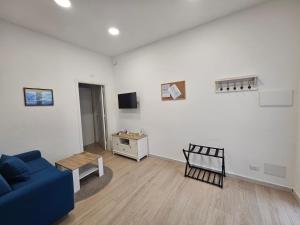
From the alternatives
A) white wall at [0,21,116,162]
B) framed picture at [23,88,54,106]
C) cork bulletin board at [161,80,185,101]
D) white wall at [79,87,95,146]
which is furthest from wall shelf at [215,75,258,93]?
white wall at [79,87,95,146]

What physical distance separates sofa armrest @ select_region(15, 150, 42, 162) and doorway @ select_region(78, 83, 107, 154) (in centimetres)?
208

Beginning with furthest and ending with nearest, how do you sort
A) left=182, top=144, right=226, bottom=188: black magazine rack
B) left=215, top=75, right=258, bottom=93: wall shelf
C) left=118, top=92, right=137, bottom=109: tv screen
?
left=118, top=92, right=137, bottom=109: tv screen
left=182, top=144, right=226, bottom=188: black magazine rack
left=215, top=75, right=258, bottom=93: wall shelf

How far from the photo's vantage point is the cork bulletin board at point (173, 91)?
2.92 m

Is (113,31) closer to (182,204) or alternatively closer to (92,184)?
(92,184)

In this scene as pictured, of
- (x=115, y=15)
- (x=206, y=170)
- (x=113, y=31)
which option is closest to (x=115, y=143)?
(x=206, y=170)

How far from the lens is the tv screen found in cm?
362

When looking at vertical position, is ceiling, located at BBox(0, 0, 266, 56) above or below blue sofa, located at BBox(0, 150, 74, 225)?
above

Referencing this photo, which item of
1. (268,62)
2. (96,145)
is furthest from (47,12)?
(96,145)

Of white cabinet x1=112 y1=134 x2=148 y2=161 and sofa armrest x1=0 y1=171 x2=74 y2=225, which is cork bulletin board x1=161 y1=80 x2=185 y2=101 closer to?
white cabinet x1=112 y1=134 x2=148 y2=161

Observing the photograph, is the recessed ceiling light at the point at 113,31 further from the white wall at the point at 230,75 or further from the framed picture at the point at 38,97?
the framed picture at the point at 38,97

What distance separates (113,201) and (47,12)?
302 centimetres

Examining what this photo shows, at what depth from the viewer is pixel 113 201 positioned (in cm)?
203

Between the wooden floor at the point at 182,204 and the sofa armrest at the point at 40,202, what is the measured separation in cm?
24

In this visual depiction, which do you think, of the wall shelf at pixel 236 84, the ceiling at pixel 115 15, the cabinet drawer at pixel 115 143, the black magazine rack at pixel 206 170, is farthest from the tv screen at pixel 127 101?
the wall shelf at pixel 236 84
